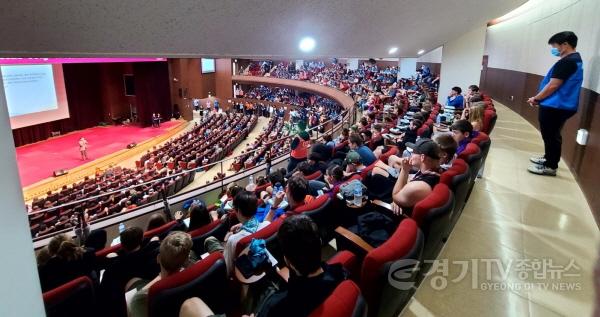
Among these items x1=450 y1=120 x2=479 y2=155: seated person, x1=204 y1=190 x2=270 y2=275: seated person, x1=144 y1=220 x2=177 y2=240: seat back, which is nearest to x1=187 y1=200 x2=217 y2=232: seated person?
x1=144 y1=220 x2=177 y2=240: seat back

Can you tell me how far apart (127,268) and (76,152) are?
1578cm

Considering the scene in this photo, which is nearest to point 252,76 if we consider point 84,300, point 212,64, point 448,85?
point 212,64

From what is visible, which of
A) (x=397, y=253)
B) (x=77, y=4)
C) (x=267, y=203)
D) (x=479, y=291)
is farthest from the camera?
(x=267, y=203)

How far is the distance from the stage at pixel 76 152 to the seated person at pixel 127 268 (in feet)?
36.0

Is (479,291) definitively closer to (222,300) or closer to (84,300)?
(222,300)

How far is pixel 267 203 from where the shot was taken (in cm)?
370

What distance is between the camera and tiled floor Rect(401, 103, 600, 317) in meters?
2.21

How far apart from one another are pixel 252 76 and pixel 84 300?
25748 millimetres

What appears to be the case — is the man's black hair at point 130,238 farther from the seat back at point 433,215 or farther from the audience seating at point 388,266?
the seat back at point 433,215

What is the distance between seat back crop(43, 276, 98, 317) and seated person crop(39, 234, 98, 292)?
45 cm

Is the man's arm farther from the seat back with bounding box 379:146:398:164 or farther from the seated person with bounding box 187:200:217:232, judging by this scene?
the seated person with bounding box 187:200:217:232

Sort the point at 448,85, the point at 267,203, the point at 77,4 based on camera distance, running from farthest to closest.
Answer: the point at 448,85
the point at 267,203
the point at 77,4

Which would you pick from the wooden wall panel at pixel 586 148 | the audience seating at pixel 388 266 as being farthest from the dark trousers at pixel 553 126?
the audience seating at pixel 388 266

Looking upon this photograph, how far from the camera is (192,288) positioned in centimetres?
177
